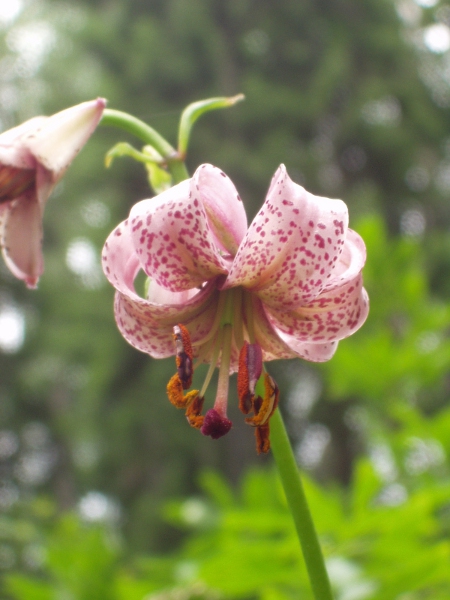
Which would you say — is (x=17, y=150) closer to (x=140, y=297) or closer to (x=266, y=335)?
(x=140, y=297)

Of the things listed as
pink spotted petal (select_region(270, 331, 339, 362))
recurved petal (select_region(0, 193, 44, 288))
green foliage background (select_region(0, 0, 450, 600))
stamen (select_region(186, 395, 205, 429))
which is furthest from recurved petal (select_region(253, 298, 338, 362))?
green foliage background (select_region(0, 0, 450, 600))

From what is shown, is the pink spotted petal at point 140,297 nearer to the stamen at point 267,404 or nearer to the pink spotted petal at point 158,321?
the pink spotted petal at point 158,321

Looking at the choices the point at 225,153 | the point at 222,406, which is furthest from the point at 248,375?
the point at 225,153

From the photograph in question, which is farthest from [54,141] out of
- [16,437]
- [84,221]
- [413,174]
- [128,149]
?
[16,437]

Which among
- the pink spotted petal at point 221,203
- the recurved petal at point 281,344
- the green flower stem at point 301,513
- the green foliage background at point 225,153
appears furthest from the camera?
the green foliage background at point 225,153

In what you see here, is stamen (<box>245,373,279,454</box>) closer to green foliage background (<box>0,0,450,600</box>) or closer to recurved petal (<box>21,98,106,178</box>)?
recurved petal (<box>21,98,106,178</box>)

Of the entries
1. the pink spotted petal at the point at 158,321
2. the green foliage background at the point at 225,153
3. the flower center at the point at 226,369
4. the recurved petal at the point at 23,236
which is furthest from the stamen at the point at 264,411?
the green foliage background at the point at 225,153
